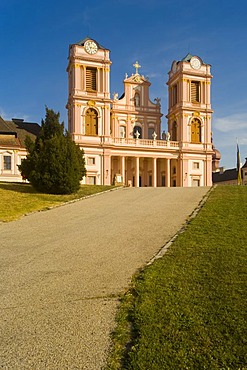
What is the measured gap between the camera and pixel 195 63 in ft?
188

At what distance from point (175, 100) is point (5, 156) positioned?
2716cm

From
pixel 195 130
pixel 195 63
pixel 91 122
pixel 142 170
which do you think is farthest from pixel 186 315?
pixel 195 63

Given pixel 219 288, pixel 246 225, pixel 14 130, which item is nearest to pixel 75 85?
pixel 14 130

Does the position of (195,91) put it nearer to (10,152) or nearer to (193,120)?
(193,120)

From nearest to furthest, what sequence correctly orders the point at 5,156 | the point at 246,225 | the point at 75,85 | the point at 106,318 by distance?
the point at 106,318, the point at 246,225, the point at 5,156, the point at 75,85

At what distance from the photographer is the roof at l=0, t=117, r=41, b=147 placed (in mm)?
48531

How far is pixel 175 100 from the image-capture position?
193 feet

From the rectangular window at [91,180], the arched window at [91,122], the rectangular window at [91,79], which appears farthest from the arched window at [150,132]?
the rectangular window at [91,180]

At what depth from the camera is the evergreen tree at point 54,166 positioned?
26031mm

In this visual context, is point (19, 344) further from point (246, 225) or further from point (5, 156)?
point (5, 156)

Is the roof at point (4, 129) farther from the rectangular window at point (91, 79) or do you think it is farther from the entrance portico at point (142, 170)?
the entrance portico at point (142, 170)

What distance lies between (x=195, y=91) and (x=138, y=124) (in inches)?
387

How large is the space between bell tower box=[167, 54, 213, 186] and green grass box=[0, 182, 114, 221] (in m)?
30.0

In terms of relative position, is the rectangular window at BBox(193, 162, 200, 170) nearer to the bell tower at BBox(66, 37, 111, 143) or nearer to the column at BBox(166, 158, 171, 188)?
the column at BBox(166, 158, 171, 188)
